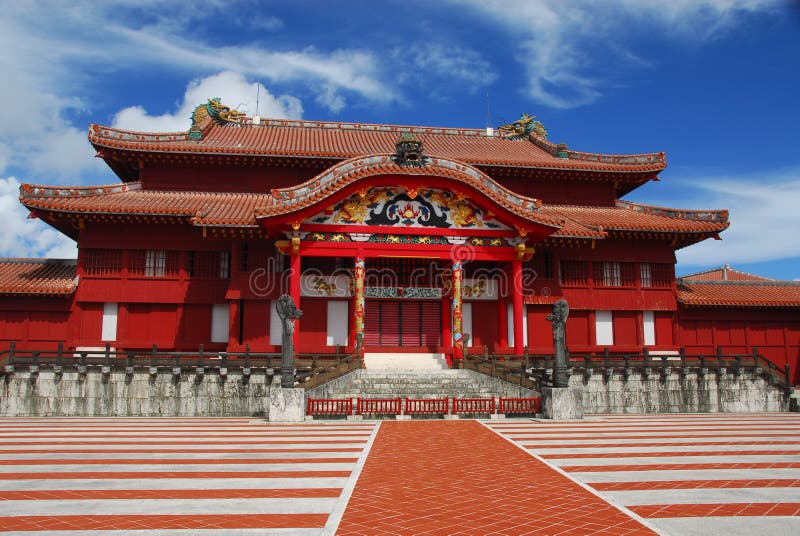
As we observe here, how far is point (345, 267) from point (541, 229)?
340 inches

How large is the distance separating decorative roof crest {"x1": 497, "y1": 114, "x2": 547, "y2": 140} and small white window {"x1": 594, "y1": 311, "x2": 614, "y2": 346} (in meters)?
13.6

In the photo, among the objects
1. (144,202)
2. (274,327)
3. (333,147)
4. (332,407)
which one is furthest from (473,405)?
(333,147)

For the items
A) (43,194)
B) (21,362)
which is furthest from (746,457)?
(43,194)

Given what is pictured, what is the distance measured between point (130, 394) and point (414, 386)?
993 cm

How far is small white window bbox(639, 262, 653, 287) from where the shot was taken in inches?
1167

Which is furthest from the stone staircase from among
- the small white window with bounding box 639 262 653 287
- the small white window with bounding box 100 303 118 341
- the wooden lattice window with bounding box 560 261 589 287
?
the small white window with bounding box 639 262 653 287

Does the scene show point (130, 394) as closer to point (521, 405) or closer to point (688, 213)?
point (521, 405)

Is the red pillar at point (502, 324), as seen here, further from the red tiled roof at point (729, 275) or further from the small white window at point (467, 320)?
the red tiled roof at point (729, 275)

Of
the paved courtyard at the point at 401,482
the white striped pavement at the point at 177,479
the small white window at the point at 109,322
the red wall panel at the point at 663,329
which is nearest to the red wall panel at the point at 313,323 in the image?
the small white window at the point at 109,322

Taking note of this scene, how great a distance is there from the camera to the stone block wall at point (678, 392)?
23.1 meters

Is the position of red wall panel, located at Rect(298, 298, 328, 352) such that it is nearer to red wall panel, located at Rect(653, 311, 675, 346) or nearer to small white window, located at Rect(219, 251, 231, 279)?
small white window, located at Rect(219, 251, 231, 279)

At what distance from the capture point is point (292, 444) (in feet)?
44.0

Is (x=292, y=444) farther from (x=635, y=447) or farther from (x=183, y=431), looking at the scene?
(x=635, y=447)

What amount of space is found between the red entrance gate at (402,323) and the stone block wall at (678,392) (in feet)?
23.6
